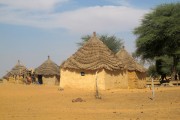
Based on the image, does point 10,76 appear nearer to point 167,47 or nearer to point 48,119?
point 167,47

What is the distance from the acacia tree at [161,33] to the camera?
3681cm

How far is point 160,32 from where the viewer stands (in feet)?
124

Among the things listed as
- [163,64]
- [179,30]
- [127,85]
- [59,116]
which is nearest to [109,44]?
[163,64]

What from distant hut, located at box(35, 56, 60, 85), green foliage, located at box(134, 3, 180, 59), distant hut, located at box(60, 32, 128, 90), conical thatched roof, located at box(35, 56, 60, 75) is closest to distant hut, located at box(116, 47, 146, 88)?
distant hut, located at box(60, 32, 128, 90)

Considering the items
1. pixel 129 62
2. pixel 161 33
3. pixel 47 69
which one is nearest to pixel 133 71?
pixel 129 62

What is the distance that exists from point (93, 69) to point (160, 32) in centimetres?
1213

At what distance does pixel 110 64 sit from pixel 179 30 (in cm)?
1041

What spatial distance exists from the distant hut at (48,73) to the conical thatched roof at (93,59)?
14.2 metres

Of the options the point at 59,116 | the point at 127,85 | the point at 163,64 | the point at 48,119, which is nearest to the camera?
the point at 48,119

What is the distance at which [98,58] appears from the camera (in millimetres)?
28938

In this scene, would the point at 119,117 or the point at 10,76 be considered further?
the point at 10,76

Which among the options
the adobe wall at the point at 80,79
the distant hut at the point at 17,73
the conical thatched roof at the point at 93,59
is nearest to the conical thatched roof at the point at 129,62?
the conical thatched roof at the point at 93,59

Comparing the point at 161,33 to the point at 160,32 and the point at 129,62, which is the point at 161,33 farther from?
the point at 129,62

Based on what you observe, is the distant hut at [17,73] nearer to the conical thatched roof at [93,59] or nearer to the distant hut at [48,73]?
the distant hut at [48,73]
